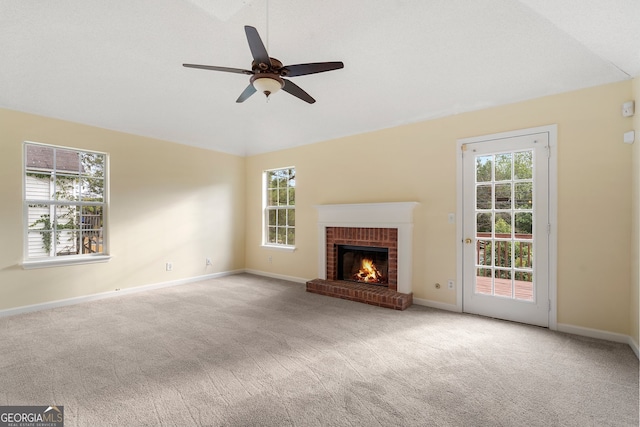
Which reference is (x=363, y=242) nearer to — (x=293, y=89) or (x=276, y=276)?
(x=276, y=276)

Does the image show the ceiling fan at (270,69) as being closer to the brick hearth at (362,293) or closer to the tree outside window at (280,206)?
the brick hearth at (362,293)

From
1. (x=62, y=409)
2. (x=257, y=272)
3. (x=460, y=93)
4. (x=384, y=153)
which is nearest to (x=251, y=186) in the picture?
(x=257, y=272)

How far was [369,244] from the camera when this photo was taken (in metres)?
4.61

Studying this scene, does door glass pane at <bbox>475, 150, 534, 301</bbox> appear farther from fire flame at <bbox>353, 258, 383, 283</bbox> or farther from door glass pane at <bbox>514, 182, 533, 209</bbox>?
fire flame at <bbox>353, 258, 383, 283</bbox>

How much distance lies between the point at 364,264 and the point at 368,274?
17 cm

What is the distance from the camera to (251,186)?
639 cm

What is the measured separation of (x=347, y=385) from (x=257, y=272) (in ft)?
14.2

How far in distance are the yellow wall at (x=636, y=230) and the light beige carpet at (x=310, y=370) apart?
11.8 inches

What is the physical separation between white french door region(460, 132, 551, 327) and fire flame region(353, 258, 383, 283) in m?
1.27

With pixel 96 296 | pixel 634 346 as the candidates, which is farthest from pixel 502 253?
pixel 96 296

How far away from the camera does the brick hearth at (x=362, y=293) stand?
3.95 meters

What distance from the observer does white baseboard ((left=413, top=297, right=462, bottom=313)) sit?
3.86m

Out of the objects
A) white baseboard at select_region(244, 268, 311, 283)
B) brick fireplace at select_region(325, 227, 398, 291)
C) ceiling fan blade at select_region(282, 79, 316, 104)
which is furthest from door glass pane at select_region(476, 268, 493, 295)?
ceiling fan blade at select_region(282, 79, 316, 104)

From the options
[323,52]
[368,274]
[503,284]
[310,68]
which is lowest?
[368,274]
